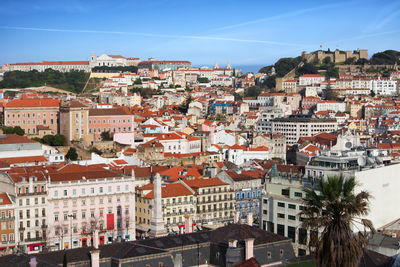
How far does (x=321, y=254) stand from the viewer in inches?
641

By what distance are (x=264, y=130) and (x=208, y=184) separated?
5672 centimetres

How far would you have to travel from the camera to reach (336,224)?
16.4 m

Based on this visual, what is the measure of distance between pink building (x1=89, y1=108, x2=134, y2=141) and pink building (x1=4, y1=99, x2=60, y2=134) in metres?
4.62

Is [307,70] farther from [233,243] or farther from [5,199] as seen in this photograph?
[233,243]

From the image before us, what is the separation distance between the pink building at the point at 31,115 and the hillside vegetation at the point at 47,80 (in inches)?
1971

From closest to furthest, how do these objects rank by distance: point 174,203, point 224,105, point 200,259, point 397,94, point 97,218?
point 200,259 < point 97,218 < point 174,203 < point 224,105 < point 397,94

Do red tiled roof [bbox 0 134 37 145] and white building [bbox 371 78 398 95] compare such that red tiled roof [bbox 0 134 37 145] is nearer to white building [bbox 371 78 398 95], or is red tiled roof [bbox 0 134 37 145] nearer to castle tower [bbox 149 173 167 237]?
castle tower [bbox 149 173 167 237]

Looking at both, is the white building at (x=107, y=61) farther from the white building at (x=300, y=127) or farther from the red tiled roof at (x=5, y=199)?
the red tiled roof at (x=5, y=199)

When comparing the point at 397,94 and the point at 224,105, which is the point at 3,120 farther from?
the point at 397,94

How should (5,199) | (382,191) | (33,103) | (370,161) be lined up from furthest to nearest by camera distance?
1. (33,103)
2. (5,199)
3. (370,161)
4. (382,191)

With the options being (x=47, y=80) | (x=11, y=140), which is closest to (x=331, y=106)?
(x=47, y=80)

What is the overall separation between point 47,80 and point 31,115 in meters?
56.0

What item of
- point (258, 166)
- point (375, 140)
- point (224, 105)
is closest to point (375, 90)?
point (224, 105)

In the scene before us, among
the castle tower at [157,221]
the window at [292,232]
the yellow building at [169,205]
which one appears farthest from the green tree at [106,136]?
the window at [292,232]
